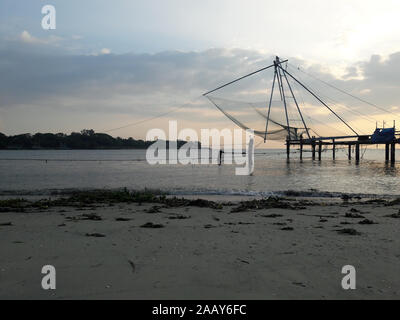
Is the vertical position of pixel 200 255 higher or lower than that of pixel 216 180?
higher

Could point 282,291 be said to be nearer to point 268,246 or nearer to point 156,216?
point 268,246

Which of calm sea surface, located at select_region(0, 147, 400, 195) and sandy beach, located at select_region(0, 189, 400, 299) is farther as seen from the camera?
calm sea surface, located at select_region(0, 147, 400, 195)

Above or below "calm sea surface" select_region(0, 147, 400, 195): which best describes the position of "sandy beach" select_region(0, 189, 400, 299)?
above

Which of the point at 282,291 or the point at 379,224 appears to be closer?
the point at 282,291

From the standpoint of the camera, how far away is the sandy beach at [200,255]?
2.76 meters

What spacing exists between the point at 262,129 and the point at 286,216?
2225cm

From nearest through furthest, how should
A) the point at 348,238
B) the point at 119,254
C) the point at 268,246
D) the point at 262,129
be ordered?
the point at 119,254 < the point at 268,246 < the point at 348,238 < the point at 262,129

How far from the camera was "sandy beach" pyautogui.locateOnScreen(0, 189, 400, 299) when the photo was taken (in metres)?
2.76

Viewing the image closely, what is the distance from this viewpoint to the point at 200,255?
12.2 feet

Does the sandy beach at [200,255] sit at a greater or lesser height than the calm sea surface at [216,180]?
greater

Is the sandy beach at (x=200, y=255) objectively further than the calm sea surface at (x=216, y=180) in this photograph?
No
